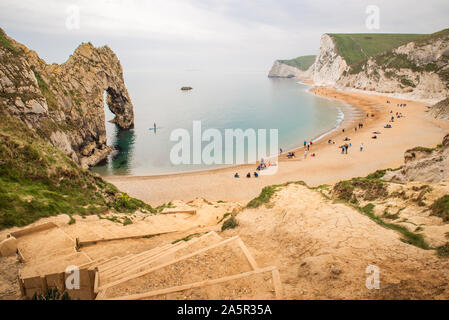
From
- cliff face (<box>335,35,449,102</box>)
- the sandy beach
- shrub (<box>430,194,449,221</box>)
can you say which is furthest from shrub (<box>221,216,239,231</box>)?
cliff face (<box>335,35,449,102</box>)

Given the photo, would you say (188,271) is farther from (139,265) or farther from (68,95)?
(68,95)

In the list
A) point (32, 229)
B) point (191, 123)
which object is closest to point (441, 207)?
point (32, 229)

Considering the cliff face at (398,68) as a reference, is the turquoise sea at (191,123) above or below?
below

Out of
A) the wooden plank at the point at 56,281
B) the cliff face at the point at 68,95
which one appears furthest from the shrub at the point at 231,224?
the cliff face at the point at 68,95

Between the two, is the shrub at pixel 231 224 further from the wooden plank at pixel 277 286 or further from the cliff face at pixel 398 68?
the cliff face at pixel 398 68

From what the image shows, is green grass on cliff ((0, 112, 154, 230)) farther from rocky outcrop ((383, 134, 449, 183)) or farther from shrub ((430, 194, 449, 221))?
rocky outcrop ((383, 134, 449, 183))
